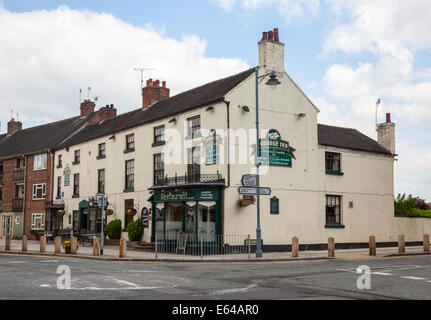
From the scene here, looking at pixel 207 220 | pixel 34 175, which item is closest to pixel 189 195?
pixel 207 220

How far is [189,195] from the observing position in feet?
81.4

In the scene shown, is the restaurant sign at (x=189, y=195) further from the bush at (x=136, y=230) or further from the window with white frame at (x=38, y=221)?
the window with white frame at (x=38, y=221)

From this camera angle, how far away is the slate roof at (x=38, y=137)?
42516 mm

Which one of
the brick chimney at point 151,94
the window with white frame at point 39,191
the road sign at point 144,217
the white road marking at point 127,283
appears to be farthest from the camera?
the window with white frame at point 39,191

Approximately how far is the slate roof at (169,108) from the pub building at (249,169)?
0.14 meters

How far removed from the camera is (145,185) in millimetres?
29812

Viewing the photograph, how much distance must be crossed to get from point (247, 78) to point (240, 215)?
7.09 m

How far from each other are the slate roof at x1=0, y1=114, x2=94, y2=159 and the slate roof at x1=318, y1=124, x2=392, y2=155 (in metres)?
21.6

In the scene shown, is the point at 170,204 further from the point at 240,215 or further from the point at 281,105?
the point at 281,105

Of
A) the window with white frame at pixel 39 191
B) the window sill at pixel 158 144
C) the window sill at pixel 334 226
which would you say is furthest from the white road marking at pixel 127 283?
the window with white frame at pixel 39 191

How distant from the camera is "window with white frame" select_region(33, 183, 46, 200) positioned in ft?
136

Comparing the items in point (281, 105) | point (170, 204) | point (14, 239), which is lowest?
point (14, 239)
